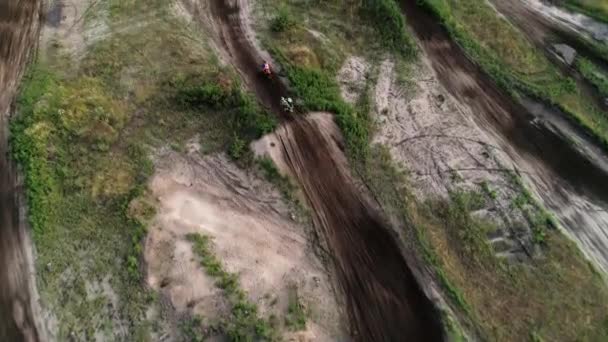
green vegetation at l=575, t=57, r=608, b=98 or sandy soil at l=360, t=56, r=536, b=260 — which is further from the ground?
green vegetation at l=575, t=57, r=608, b=98

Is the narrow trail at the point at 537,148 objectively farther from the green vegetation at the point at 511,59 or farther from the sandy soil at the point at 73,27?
the sandy soil at the point at 73,27

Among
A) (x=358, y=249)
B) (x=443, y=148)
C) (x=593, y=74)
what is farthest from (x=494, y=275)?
(x=593, y=74)

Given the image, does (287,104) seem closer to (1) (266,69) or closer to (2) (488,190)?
(1) (266,69)

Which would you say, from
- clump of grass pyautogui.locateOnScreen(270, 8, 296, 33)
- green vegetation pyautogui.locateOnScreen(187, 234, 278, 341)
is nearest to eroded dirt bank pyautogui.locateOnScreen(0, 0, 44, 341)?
green vegetation pyautogui.locateOnScreen(187, 234, 278, 341)

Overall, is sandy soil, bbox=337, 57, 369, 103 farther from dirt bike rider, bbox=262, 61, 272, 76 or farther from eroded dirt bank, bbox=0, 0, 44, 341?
eroded dirt bank, bbox=0, 0, 44, 341

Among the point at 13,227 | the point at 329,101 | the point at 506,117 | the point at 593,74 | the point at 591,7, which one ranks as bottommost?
the point at 13,227
